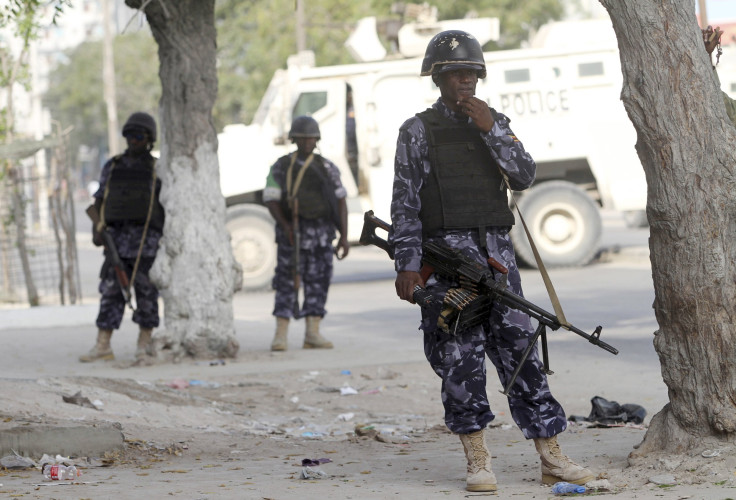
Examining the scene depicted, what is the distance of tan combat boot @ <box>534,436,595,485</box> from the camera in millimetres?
4738

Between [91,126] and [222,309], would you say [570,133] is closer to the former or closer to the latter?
[222,309]

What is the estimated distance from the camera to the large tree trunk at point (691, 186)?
4777 mm

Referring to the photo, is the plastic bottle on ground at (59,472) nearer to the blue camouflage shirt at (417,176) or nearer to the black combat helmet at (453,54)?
the blue camouflage shirt at (417,176)

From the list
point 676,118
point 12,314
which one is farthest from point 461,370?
point 12,314

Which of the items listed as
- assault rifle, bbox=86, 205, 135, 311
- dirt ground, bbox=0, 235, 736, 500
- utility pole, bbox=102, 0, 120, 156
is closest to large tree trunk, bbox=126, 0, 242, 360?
assault rifle, bbox=86, 205, 135, 311

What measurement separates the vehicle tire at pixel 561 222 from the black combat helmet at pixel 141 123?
818 cm

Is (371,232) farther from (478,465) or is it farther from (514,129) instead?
(514,129)

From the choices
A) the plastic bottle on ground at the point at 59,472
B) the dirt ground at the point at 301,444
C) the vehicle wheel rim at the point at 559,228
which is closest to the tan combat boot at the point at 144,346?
the dirt ground at the point at 301,444

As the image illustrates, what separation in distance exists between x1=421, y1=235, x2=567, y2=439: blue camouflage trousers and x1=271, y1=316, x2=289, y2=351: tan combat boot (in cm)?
539

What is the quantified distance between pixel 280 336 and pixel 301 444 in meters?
3.72

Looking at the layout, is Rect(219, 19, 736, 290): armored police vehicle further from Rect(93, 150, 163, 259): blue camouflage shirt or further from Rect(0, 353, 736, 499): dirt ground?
Rect(0, 353, 736, 499): dirt ground

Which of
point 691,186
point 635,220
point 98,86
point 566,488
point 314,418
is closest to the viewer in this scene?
point 566,488

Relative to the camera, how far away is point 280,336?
1024cm

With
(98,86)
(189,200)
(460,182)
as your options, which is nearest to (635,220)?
(189,200)
